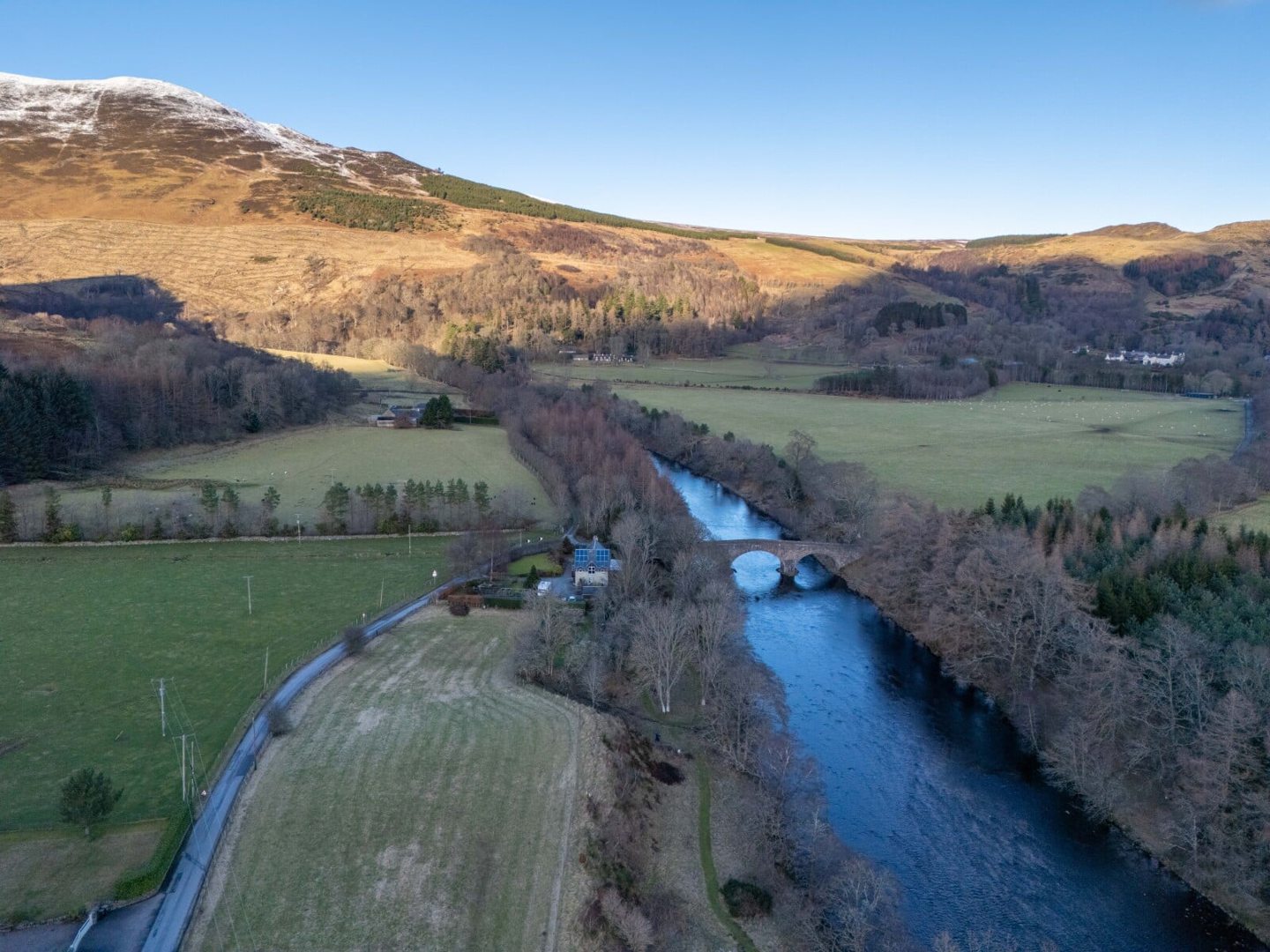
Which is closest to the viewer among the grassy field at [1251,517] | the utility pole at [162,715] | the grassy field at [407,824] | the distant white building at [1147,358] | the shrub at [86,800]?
the grassy field at [407,824]

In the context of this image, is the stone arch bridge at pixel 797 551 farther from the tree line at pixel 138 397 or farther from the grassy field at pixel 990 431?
the tree line at pixel 138 397

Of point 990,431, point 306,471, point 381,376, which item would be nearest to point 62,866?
point 306,471

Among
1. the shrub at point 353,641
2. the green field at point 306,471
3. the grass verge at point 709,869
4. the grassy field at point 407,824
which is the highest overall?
the green field at point 306,471

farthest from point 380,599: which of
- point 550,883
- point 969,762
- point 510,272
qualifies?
A: point 510,272

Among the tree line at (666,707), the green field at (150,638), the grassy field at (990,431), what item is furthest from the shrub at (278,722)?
the grassy field at (990,431)

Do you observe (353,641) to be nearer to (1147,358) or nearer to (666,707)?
(666,707)

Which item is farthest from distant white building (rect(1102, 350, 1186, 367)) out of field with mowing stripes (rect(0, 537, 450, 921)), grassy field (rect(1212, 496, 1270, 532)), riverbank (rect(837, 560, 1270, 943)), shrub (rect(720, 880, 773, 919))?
shrub (rect(720, 880, 773, 919))

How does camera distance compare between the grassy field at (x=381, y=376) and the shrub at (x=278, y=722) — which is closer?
the shrub at (x=278, y=722)
